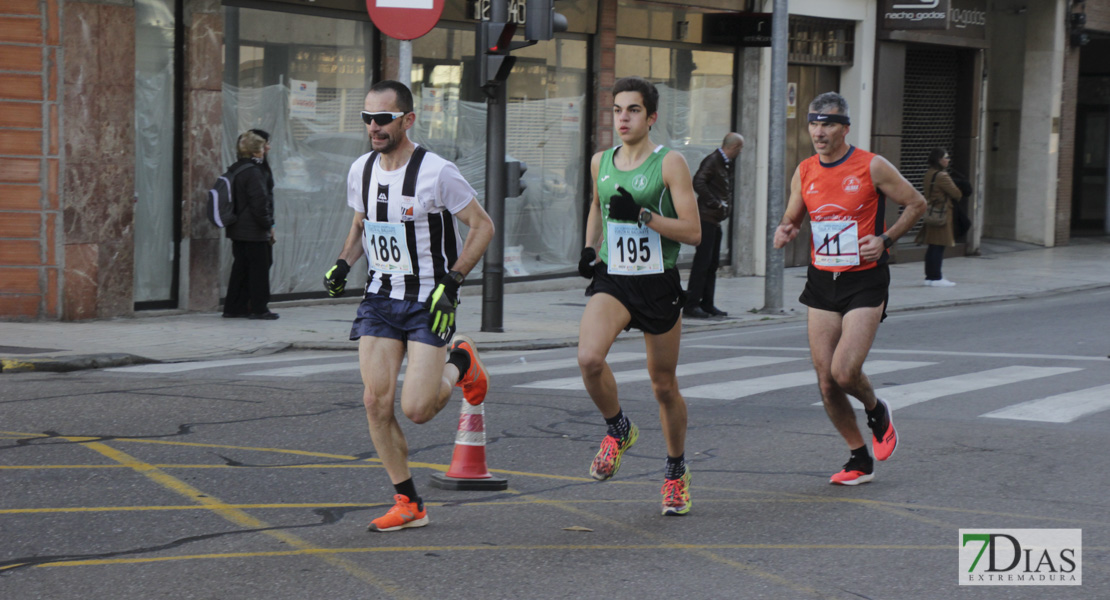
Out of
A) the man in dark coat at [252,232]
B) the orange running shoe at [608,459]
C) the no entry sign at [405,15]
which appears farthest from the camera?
the man in dark coat at [252,232]

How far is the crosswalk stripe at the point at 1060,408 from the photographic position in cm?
863

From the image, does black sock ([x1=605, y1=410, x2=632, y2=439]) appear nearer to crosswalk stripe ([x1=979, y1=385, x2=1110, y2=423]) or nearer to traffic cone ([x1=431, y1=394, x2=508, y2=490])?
traffic cone ([x1=431, y1=394, x2=508, y2=490])

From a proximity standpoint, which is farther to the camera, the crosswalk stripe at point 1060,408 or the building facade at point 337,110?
the building facade at point 337,110

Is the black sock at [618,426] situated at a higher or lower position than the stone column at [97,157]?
lower

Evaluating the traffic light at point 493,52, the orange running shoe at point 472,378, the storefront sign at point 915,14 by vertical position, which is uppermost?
the storefront sign at point 915,14

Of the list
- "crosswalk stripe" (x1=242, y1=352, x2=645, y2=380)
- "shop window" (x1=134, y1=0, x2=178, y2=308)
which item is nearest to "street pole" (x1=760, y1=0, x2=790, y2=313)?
"crosswalk stripe" (x1=242, y1=352, x2=645, y2=380)

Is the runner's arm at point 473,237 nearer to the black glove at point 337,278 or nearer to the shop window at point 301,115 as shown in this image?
the black glove at point 337,278

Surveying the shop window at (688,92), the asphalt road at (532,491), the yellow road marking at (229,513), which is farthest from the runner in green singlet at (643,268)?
the shop window at (688,92)

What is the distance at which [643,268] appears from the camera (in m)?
6.07

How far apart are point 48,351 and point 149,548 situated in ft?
19.6

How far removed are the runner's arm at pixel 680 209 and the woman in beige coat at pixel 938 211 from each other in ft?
44.7

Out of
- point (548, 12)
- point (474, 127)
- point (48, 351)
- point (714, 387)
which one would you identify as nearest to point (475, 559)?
point (714, 387)

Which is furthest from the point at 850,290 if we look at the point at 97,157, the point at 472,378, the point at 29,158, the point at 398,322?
the point at 29,158

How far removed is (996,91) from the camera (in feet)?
89.3
